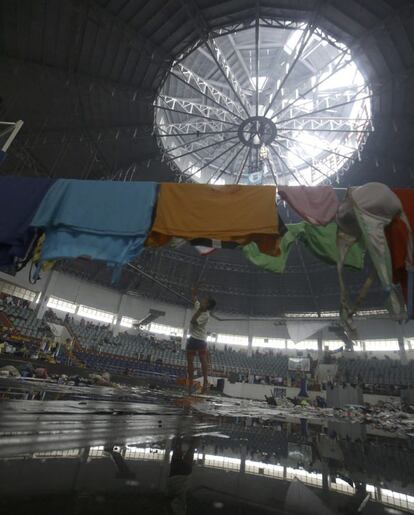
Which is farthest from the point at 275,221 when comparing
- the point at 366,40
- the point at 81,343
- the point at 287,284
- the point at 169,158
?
the point at 287,284

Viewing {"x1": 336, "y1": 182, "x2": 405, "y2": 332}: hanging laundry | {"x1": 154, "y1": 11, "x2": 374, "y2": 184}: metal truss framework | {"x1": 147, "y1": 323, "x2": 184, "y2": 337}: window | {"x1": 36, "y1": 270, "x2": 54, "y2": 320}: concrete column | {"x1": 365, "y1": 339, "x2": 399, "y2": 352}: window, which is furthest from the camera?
{"x1": 147, "y1": 323, "x2": 184, "y2": 337}: window

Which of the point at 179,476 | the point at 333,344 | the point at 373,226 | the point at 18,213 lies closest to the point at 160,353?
the point at 333,344

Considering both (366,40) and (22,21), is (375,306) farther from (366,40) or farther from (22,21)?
(22,21)

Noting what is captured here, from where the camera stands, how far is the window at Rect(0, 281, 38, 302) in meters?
24.2

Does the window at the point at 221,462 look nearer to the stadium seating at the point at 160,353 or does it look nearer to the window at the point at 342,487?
the window at the point at 342,487

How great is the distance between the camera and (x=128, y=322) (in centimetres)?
3189

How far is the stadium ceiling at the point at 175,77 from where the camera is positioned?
1235 centimetres

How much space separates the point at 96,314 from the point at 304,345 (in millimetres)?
22186

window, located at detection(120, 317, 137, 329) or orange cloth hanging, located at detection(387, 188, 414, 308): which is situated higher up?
window, located at detection(120, 317, 137, 329)

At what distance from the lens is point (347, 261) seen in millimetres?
5285

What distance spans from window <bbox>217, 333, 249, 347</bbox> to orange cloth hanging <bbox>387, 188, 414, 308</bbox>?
101ft

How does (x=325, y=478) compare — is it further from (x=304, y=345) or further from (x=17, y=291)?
(x=304, y=345)

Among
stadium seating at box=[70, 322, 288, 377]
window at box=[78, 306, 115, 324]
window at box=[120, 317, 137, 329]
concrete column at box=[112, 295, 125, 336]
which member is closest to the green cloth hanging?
stadium seating at box=[70, 322, 288, 377]

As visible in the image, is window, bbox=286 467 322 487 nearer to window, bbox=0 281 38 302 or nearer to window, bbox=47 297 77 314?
window, bbox=0 281 38 302
